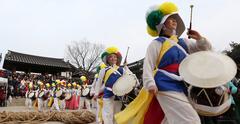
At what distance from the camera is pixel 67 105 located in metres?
26.3

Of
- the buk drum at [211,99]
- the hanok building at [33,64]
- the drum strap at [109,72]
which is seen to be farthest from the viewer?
the hanok building at [33,64]

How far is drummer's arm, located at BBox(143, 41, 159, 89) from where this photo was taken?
3854mm

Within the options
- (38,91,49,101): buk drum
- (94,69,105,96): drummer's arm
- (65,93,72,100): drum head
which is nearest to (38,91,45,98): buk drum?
(38,91,49,101): buk drum

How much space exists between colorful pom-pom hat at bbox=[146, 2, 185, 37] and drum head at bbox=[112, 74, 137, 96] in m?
1.89

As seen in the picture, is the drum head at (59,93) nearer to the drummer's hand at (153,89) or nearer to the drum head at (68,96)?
the drum head at (68,96)

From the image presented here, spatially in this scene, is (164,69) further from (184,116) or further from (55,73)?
(55,73)

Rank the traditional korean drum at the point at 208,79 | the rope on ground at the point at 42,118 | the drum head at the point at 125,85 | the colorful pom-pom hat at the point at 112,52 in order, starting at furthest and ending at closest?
the rope on ground at the point at 42,118 < the colorful pom-pom hat at the point at 112,52 < the drum head at the point at 125,85 < the traditional korean drum at the point at 208,79

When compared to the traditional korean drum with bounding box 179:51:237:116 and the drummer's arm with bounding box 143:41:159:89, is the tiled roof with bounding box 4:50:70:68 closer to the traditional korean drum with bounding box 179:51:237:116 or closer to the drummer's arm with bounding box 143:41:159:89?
the drummer's arm with bounding box 143:41:159:89

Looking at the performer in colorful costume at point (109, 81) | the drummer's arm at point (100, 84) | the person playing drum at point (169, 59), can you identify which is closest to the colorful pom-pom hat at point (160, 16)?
the person playing drum at point (169, 59)

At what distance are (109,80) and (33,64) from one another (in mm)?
37904

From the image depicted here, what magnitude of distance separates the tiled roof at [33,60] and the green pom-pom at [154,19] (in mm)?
39417

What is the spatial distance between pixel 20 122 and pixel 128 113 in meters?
7.08

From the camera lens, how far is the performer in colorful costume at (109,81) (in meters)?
6.80

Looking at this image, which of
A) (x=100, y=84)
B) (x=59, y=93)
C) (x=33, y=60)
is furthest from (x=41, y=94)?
(x=33, y=60)
